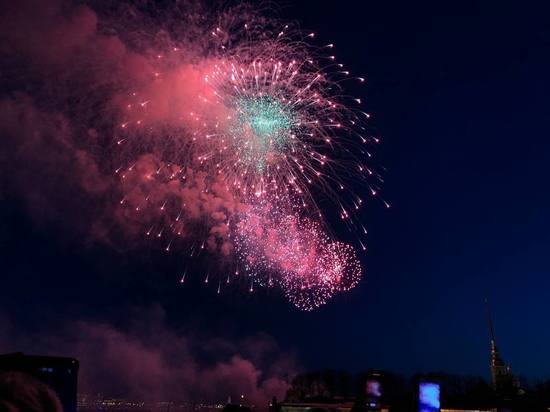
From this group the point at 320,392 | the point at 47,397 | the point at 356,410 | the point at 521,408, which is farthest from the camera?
the point at 320,392

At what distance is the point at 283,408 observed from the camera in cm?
2805

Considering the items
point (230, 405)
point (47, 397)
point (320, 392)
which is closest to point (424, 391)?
point (230, 405)

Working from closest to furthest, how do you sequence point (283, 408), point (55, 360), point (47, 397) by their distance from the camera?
point (47, 397) < point (55, 360) < point (283, 408)

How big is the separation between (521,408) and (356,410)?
10132 mm

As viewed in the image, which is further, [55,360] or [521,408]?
[55,360]

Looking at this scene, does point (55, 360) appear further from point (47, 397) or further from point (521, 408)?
point (47, 397)

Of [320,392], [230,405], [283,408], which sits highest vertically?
[230,405]

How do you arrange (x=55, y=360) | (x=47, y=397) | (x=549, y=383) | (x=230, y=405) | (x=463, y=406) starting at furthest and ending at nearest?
1. (x=549, y=383)
2. (x=463, y=406)
3. (x=55, y=360)
4. (x=230, y=405)
5. (x=47, y=397)

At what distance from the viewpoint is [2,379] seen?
89.2 inches

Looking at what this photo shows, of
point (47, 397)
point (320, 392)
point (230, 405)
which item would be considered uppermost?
point (47, 397)

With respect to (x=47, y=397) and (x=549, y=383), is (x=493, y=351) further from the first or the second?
(x=47, y=397)

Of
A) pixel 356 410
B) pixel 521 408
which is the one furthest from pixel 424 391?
pixel 521 408

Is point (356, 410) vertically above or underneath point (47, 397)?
underneath

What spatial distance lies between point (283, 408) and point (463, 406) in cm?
1987
